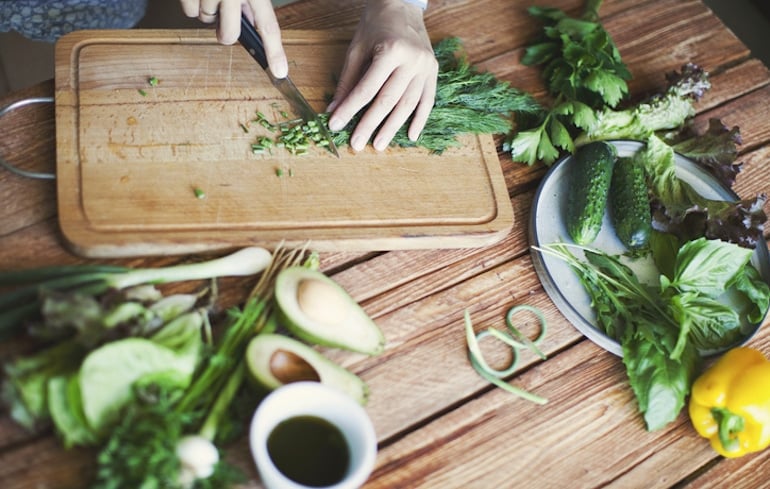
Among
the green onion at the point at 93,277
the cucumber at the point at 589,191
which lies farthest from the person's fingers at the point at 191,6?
the cucumber at the point at 589,191

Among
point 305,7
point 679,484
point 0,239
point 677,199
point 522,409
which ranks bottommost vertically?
point 679,484

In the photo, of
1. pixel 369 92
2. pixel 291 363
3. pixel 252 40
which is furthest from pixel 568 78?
pixel 291 363

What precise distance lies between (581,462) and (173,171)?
90 cm

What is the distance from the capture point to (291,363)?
1.15 metres

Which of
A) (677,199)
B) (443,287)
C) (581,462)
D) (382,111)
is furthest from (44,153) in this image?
(677,199)

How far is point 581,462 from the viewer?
124cm

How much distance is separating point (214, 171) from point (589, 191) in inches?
29.0

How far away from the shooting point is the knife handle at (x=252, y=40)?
1333 millimetres

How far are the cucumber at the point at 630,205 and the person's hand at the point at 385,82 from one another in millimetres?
431

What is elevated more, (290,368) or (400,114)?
(400,114)

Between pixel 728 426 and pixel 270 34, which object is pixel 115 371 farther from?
pixel 728 426

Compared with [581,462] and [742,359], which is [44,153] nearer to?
[581,462]

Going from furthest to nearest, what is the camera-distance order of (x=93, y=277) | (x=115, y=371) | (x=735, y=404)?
(x=735, y=404), (x=93, y=277), (x=115, y=371)

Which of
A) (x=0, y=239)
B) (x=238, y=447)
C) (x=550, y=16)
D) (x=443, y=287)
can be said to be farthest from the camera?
(x=550, y=16)
